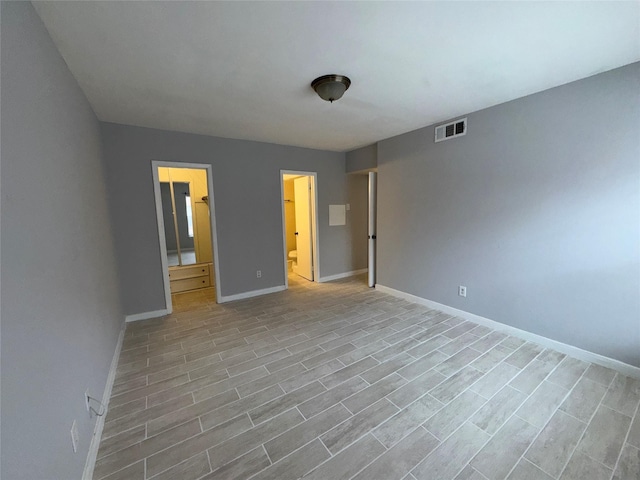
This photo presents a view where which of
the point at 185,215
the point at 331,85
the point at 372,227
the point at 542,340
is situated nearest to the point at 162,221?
the point at 185,215

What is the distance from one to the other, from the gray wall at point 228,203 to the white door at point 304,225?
9.7 inches

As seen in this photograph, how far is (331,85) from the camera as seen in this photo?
2129 millimetres

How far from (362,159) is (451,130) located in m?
1.82

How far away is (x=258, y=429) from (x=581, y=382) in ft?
8.39

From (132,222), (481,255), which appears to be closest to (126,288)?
(132,222)

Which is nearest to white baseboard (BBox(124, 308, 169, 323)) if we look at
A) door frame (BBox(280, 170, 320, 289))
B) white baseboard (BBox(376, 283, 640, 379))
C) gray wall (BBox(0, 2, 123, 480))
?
gray wall (BBox(0, 2, 123, 480))

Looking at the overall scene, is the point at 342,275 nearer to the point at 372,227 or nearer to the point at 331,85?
the point at 372,227

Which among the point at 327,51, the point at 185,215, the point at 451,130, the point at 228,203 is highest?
the point at 327,51

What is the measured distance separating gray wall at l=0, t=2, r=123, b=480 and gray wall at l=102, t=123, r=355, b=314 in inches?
56.3

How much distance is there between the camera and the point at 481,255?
3.05 metres

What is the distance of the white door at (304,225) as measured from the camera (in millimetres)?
5031

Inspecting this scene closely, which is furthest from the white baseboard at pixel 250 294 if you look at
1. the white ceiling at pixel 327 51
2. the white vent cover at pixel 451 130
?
the white vent cover at pixel 451 130

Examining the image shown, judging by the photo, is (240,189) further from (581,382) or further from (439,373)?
(581,382)

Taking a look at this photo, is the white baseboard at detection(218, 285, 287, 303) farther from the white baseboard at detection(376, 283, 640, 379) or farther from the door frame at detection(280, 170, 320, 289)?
the white baseboard at detection(376, 283, 640, 379)
